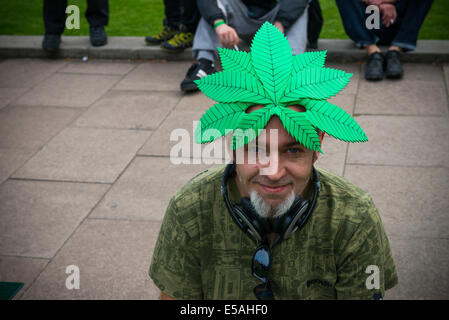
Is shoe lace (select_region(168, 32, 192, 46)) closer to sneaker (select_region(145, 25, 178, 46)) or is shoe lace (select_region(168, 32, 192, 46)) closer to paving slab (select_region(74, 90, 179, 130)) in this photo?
sneaker (select_region(145, 25, 178, 46))

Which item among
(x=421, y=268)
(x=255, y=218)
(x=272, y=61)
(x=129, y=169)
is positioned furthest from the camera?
(x=129, y=169)

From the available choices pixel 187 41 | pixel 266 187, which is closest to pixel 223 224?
pixel 266 187

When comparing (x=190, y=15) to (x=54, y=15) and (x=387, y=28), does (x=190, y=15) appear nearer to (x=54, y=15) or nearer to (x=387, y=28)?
(x=54, y=15)

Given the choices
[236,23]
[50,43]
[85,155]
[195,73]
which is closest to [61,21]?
[50,43]

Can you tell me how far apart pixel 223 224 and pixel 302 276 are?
1.27 feet

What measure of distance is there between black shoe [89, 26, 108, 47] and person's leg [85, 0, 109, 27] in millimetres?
83

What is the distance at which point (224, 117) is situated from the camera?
5.78 feet

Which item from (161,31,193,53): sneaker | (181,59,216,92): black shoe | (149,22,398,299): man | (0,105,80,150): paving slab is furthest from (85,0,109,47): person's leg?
(149,22,398,299): man

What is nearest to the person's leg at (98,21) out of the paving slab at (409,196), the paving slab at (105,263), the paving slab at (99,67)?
the paving slab at (99,67)

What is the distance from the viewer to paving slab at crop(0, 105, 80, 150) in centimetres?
492

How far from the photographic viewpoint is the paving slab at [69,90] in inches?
227

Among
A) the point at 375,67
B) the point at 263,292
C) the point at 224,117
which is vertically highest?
the point at 224,117

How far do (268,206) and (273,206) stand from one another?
0.02 m

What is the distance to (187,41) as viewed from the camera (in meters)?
6.76
